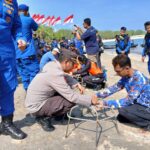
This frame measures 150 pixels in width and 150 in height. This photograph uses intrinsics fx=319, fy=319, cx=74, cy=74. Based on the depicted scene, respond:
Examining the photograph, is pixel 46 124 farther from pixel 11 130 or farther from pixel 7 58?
pixel 7 58

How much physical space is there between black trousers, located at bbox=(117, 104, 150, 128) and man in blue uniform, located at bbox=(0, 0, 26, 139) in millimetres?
1521

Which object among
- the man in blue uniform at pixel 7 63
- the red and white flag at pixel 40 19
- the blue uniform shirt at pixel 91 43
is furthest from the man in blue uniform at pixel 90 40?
the red and white flag at pixel 40 19

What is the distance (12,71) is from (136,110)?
1.85m

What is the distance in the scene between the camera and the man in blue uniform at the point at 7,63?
13.2 ft

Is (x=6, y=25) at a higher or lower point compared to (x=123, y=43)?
higher

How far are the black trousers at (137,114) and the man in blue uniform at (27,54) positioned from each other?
2117 mm

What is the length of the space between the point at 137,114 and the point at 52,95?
1.26 metres

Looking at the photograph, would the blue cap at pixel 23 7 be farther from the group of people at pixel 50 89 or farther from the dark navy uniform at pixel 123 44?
the dark navy uniform at pixel 123 44

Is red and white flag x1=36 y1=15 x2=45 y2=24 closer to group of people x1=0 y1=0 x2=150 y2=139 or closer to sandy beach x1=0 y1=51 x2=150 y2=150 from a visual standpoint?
group of people x1=0 y1=0 x2=150 y2=139

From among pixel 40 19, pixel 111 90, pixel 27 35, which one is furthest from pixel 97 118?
pixel 40 19

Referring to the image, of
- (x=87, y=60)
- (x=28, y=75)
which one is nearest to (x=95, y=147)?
(x=28, y=75)

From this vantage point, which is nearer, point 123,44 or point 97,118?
point 97,118

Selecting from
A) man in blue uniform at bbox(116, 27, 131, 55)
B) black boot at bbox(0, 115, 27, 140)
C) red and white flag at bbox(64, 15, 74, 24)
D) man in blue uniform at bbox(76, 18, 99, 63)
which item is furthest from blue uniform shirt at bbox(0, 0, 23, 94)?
red and white flag at bbox(64, 15, 74, 24)

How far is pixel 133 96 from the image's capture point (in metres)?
4.50
